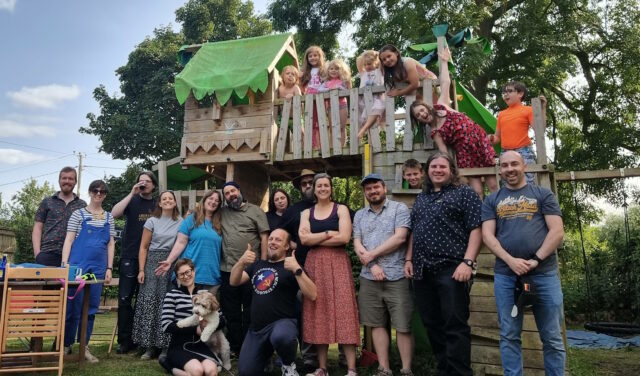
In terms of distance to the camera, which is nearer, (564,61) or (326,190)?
(326,190)

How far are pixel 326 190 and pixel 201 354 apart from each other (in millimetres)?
1830

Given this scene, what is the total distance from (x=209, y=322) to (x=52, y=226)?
2202 millimetres

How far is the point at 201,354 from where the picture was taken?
406cm

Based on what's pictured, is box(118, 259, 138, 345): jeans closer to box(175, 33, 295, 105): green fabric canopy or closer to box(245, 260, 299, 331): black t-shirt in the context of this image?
box(245, 260, 299, 331): black t-shirt

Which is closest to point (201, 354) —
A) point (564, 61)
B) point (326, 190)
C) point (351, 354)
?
point (351, 354)

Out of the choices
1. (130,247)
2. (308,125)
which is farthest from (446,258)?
(130,247)

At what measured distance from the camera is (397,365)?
4586 millimetres

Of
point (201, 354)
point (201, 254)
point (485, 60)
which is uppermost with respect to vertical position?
point (485, 60)

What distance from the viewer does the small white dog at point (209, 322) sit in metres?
4.08

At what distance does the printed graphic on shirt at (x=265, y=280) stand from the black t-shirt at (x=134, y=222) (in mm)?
1912

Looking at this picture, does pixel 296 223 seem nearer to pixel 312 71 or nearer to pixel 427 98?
pixel 427 98

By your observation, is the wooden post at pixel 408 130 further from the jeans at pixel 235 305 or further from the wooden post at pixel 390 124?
the jeans at pixel 235 305

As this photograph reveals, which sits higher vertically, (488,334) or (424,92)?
(424,92)

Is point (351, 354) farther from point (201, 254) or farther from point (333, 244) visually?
point (201, 254)
